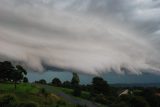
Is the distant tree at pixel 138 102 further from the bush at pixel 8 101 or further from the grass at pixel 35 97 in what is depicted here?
the bush at pixel 8 101

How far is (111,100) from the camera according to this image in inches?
7756

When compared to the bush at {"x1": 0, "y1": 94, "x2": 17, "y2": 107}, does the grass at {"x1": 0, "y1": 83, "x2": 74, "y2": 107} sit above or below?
above

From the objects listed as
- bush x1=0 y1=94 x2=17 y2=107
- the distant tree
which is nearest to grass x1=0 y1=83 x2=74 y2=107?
bush x1=0 y1=94 x2=17 y2=107

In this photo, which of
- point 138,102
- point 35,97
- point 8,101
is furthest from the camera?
point 138,102

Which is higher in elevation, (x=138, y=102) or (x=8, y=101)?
(x=138, y=102)

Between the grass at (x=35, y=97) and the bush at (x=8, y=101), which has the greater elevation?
the grass at (x=35, y=97)

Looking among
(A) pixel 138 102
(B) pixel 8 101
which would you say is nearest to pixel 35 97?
(B) pixel 8 101

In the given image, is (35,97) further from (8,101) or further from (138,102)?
(138,102)

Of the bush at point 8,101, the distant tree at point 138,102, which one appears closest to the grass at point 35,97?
the bush at point 8,101

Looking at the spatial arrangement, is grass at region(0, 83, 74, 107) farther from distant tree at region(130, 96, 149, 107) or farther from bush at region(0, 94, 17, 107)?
distant tree at region(130, 96, 149, 107)

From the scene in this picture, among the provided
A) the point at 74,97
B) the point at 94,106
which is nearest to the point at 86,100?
the point at 74,97

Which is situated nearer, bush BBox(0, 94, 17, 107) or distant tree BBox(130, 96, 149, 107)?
bush BBox(0, 94, 17, 107)

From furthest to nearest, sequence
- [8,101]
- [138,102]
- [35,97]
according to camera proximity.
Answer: [138,102] < [35,97] < [8,101]

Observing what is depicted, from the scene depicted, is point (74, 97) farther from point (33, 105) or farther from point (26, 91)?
point (33, 105)
